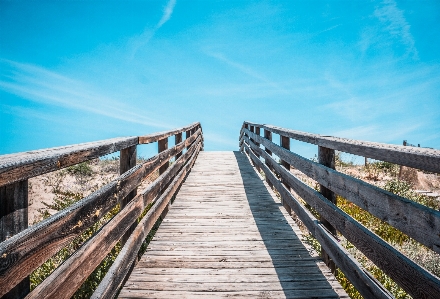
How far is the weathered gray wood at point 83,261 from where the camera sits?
4.63ft

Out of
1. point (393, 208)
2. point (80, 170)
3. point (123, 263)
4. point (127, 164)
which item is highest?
point (127, 164)

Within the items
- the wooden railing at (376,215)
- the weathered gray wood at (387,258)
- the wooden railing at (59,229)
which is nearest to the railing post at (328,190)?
the wooden railing at (376,215)

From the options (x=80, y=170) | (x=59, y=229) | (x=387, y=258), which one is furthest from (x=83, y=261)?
(x=80, y=170)

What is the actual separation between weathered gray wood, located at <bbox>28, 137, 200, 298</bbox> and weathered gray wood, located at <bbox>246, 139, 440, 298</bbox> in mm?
2018

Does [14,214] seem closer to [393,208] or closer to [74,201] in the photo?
[393,208]

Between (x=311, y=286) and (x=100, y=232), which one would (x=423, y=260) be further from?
(x=100, y=232)

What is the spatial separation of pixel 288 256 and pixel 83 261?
230cm

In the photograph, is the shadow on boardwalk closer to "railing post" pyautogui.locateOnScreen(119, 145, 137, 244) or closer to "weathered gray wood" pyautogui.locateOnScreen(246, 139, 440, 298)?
"weathered gray wood" pyautogui.locateOnScreen(246, 139, 440, 298)

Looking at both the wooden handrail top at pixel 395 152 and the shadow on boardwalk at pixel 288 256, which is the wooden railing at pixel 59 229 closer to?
the shadow on boardwalk at pixel 288 256

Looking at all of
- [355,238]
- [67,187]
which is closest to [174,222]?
[355,238]

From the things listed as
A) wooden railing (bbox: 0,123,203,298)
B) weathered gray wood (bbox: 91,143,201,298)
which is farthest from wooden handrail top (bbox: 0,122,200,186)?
weathered gray wood (bbox: 91,143,201,298)

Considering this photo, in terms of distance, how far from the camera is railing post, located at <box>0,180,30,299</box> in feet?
3.96

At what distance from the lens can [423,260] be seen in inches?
165

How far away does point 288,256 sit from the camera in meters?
3.18
